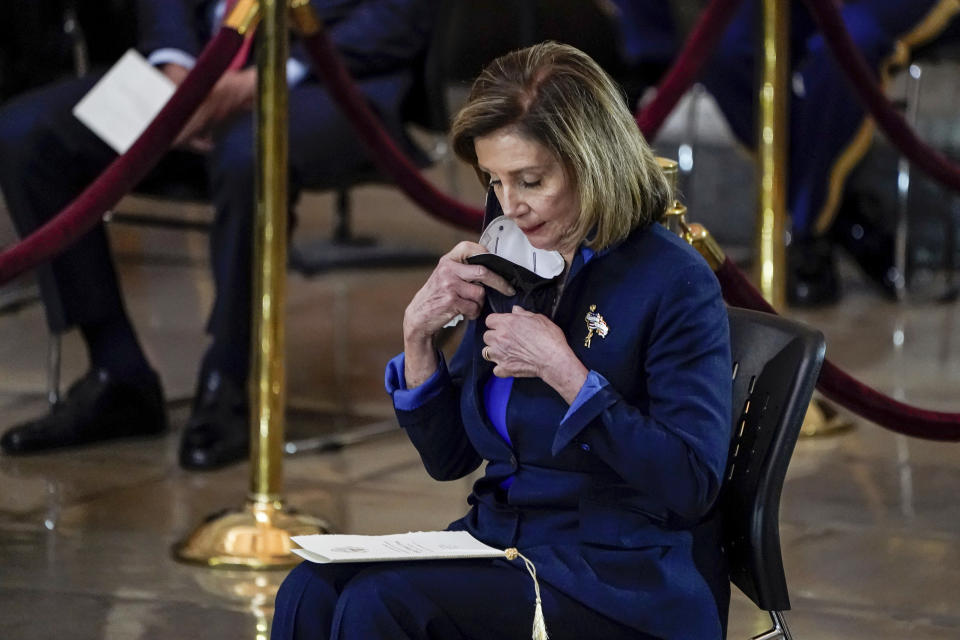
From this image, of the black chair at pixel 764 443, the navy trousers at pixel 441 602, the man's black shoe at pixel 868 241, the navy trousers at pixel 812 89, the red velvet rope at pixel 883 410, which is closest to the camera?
the navy trousers at pixel 441 602

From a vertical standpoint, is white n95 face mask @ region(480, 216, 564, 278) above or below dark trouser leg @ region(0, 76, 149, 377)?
above

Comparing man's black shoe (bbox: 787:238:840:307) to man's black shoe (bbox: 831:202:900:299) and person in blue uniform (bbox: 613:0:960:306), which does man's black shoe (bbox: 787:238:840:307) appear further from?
man's black shoe (bbox: 831:202:900:299)

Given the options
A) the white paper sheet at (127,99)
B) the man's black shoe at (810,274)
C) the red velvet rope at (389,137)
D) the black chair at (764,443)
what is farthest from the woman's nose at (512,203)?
the man's black shoe at (810,274)

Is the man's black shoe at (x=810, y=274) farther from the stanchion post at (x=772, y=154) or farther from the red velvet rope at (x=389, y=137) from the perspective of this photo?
the red velvet rope at (x=389, y=137)

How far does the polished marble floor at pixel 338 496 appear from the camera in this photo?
322 cm

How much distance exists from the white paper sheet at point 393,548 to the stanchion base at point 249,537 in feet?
4.35

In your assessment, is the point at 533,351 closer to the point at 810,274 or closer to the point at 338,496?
the point at 338,496

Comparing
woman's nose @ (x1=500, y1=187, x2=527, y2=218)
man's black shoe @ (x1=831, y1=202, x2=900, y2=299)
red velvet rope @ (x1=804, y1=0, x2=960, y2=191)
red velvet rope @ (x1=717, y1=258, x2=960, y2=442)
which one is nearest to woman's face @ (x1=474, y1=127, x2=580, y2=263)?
woman's nose @ (x1=500, y1=187, x2=527, y2=218)

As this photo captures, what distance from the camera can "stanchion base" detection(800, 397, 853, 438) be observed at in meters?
4.56

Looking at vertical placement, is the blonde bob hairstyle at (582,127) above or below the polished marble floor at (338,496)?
above

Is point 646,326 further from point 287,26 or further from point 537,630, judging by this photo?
point 287,26

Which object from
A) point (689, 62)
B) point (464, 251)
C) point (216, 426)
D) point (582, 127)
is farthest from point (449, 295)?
point (689, 62)

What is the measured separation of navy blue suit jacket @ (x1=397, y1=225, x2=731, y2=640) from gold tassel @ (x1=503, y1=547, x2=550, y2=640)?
0.01m

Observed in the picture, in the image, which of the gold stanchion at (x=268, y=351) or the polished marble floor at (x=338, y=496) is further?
the gold stanchion at (x=268, y=351)
